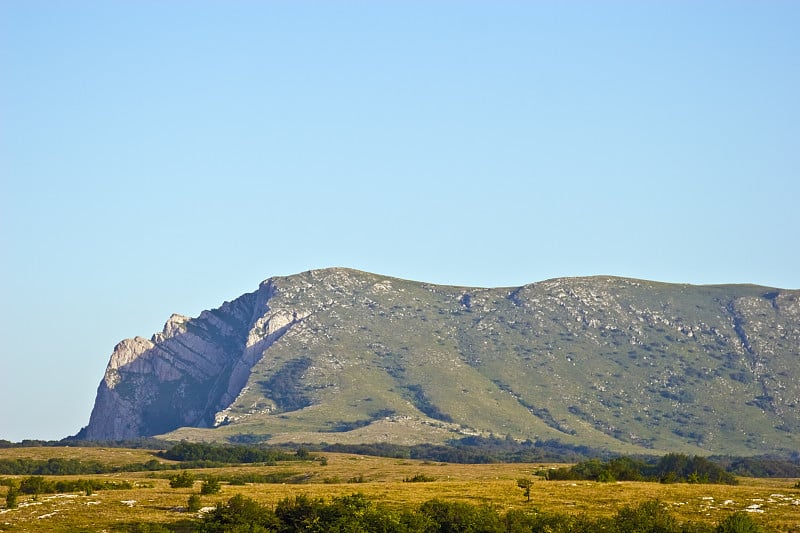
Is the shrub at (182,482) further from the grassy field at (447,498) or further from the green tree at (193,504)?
the green tree at (193,504)

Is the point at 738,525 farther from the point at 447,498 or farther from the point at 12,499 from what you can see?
the point at 12,499

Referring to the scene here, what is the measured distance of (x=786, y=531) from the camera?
96.6 metres

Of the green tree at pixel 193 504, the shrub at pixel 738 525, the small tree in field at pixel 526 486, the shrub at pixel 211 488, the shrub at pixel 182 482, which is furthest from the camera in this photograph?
the shrub at pixel 182 482

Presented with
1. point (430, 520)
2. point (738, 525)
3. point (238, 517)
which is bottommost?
point (738, 525)

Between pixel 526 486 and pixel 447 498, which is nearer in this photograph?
pixel 526 486

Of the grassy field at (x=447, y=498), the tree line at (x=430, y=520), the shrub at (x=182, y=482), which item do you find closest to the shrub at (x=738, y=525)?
the tree line at (x=430, y=520)

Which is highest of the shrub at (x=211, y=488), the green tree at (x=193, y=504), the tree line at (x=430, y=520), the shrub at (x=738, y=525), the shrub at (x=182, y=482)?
the shrub at (x=182, y=482)

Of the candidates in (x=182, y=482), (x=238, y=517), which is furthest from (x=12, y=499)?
(x=238, y=517)

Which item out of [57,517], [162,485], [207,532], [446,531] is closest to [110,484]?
[162,485]

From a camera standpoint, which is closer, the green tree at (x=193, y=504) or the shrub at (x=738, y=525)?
the shrub at (x=738, y=525)

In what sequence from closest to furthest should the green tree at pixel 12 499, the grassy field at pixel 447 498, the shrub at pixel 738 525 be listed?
the shrub at pixel 738 525 < the grassy field at pixel 447 498 < the green tree at pixel 12 499

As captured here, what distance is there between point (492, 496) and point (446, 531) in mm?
15704

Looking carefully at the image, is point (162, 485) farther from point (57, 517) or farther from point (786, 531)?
point (786, 531)

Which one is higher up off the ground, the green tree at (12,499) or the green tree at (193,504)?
the green tree at (12,499)
